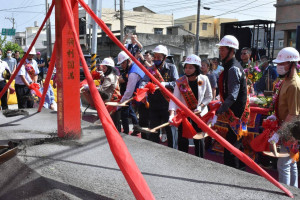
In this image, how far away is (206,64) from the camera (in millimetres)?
7828

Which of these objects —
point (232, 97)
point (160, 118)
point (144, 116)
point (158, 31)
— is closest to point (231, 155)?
point (232, 97)

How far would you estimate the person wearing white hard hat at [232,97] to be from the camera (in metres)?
3.87

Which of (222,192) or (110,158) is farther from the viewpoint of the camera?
(110,158)

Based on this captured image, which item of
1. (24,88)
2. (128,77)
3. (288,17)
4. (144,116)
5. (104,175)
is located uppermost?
(288,17)

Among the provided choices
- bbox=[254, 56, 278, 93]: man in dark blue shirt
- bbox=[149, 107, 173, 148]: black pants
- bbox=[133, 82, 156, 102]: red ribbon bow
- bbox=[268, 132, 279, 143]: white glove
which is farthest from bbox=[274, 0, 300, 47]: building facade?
bbox=[268, 132, 279, 143]: white glove

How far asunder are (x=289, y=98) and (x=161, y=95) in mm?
2264

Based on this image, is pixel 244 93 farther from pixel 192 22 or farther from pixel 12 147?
pixel 192 22

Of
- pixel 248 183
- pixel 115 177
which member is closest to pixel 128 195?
pixel 115 177

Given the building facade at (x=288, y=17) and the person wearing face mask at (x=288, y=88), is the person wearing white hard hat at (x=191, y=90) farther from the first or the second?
the building facade at (x=288, y=17)

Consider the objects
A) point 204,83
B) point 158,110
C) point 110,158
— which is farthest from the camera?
point 158,110

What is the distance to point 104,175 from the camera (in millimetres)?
2623

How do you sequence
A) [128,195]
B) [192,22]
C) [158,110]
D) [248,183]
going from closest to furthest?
[128,195] < [248,183] < [158,110] < [192,22]

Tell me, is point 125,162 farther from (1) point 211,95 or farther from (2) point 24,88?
(2) point 24,88

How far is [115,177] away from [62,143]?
3.52 feet
